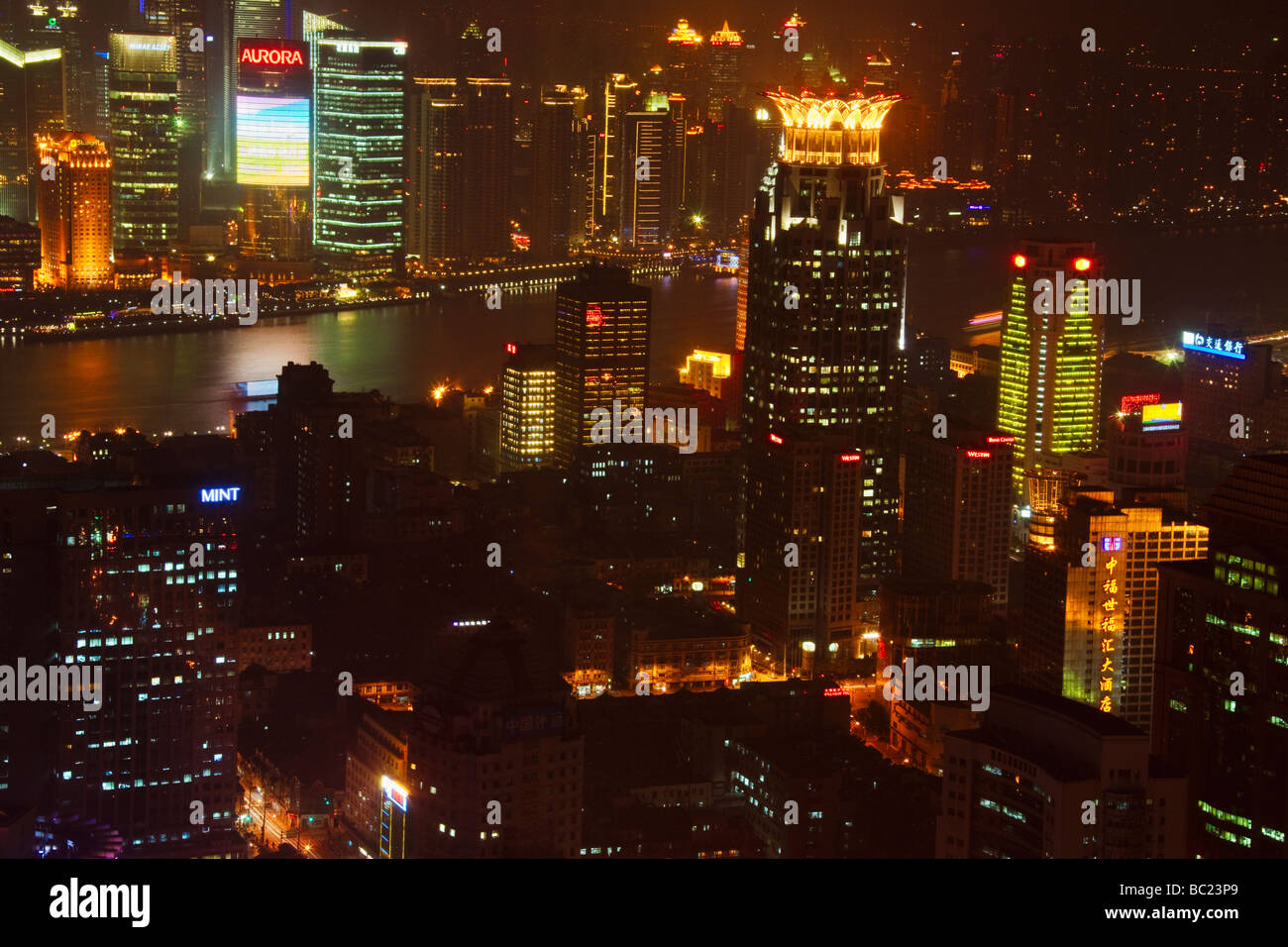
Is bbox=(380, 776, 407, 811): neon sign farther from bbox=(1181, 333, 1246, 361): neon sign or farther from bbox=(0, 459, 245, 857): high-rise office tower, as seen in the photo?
bbox=(1181, 333, 1246, 361): neon sign

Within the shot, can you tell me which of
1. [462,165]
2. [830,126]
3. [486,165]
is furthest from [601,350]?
[462,165]

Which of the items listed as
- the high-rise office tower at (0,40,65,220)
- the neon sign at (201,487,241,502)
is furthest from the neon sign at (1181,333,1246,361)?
the high-rise office tower at (0,40,65,220)

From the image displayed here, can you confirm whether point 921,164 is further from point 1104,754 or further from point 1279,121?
point 1104,754

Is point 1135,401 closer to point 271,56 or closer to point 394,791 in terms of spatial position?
point 394,791

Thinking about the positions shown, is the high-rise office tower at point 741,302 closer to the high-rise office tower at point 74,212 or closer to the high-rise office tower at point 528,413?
the high-rise office tower at point 528,413

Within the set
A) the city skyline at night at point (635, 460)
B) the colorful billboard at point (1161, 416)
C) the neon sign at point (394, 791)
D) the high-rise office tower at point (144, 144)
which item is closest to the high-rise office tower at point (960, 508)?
the city skyline at night at point (635, 460)
